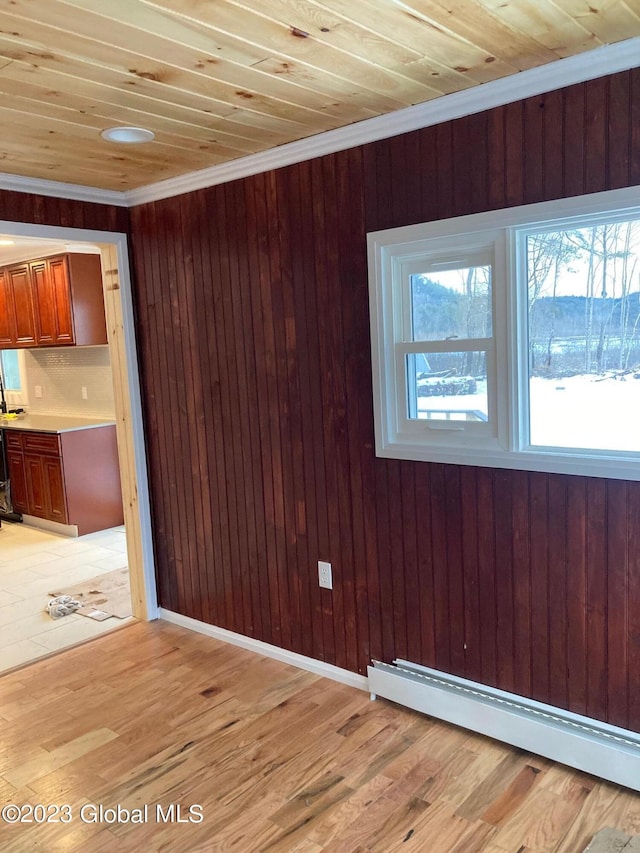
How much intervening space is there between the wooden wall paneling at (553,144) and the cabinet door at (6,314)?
5315mm

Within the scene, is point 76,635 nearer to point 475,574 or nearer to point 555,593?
point 475,574

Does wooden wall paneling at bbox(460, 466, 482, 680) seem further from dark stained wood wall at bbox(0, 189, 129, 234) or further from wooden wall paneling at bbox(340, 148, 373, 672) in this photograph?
dark stained wood wall at bbox(0, 189, 129, 234)

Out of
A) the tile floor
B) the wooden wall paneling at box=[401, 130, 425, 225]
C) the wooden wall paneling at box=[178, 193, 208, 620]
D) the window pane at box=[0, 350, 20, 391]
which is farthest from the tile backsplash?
the wooden wall paneling at box=[401, 130, 425, 225]

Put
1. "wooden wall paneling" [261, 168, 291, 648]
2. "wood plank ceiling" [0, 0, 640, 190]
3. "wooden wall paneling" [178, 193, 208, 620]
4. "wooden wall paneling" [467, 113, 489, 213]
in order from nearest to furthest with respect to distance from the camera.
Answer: "wood plank ceiling" [0, 0, 640, 190]
"wooden wall paneling" [467, 113, 489, 213]
"wooden wall paneling" [261, 168, 291, 648]
"wooden wall paneling" [178, 193, 208, 620]

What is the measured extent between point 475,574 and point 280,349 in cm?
131

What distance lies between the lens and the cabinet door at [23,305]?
5.94m

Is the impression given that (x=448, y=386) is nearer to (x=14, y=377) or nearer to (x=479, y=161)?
(x=479, y=161)

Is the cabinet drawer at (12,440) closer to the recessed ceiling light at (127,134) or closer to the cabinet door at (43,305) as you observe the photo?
the cabinet door at (43,305)

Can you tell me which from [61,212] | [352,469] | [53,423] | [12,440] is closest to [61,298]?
[53,423]

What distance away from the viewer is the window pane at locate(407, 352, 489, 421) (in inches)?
101

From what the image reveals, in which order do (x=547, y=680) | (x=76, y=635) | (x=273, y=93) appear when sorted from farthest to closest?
(x=76, y=635) → (x=547, y=680) → (x=273, y=93)

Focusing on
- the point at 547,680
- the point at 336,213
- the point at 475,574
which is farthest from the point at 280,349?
the point at 547,680

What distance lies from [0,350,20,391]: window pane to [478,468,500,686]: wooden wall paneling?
19.0 feet

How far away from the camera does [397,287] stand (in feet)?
8.87
